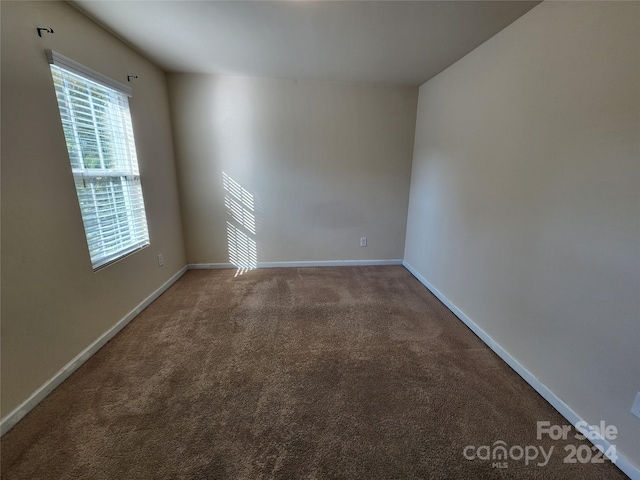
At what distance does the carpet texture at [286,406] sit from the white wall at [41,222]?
0.87 feet

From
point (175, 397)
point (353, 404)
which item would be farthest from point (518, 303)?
point (175, 397)

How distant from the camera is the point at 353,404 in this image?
5.04ft

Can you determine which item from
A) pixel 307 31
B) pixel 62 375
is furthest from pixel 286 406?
pixel 307 31

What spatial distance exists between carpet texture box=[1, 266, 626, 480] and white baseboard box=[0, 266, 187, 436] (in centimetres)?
4

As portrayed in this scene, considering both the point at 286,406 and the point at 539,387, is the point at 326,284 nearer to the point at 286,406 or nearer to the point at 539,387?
the point at 286,406

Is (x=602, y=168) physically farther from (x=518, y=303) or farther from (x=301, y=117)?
(x=301, y=117)

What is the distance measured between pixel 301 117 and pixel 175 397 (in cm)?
305

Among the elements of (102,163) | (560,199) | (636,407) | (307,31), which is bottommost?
(636,407)

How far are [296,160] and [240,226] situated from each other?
1140mm

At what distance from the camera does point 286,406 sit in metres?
1.52

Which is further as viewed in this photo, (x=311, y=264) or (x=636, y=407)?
(x=311, y=264)

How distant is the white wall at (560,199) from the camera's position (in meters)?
1.20

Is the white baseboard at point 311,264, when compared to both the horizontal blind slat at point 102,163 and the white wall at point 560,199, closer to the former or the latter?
the horizontal blind slat at point 102,163

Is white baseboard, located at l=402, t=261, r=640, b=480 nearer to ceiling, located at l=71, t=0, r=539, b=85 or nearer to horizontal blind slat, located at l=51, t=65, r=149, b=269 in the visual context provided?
ceiling, located at l=71, t=0, r=539, b=85
